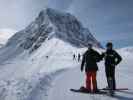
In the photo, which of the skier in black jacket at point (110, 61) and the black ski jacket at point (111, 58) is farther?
the black ski jacket at point (111, 58)

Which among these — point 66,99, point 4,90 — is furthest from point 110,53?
point 4,90

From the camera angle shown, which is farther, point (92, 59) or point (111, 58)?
point (92, 59)

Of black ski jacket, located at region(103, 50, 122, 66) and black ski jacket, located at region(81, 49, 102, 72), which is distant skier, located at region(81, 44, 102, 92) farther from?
black ski jacket, located at region(103, 50, 122, 66)

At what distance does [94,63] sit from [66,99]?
6.87ft

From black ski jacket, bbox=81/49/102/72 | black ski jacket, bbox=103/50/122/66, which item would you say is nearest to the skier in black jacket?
black ski jacket, bbox=103/50/122/66

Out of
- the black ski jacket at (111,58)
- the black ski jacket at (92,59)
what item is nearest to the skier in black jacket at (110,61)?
the black ski jacket at (111,58)

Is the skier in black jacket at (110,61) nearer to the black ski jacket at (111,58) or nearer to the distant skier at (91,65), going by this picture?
the black ski jacket at (111,58)

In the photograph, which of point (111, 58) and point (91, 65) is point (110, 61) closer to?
point (111, 58)

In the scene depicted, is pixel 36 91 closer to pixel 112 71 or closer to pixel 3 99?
pixel 3 99

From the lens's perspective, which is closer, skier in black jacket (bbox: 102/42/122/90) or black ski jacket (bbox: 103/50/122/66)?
skier in black jacket (bbox: 102/42/122/90)

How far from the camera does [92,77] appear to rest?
1078cm

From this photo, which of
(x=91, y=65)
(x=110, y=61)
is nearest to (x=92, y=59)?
(x=91, y=65)

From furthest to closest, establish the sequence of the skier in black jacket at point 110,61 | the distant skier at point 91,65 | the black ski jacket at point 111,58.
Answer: the distant skier at point 91,65 → the black ski jacket at point 111,58 → the skier in black jacket at point 110,61

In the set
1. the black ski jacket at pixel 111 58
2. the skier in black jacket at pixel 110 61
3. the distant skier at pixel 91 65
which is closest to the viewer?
the skier in black jacket at pixel 110 61
